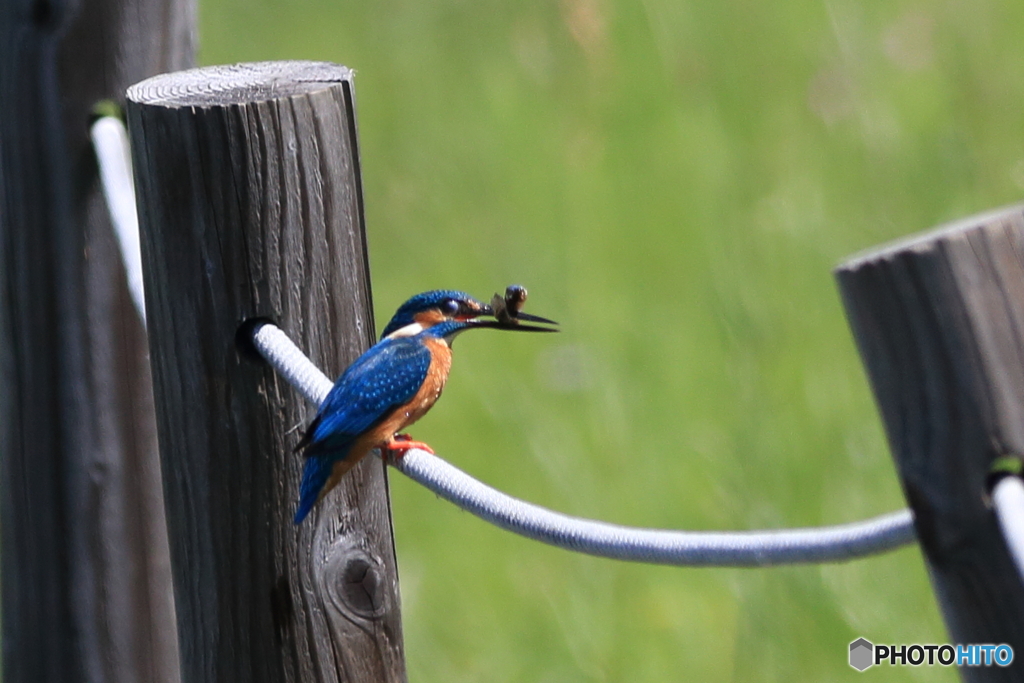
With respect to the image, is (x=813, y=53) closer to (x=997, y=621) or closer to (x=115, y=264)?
(x=115, y=264)

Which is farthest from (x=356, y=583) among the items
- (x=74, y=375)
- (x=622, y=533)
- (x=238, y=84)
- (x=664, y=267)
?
(x=664, y=267)

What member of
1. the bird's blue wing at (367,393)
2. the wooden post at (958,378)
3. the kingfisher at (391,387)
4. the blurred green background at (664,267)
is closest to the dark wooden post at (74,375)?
the kingfisher at (391,387)

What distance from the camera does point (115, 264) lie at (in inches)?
83.4

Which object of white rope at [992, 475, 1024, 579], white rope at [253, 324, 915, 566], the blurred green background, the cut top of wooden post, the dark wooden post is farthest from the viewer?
the blurred green background

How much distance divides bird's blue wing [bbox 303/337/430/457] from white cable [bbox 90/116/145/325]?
20.5 inches

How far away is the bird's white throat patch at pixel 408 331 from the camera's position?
5.50 feet

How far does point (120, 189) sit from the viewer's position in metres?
2.00

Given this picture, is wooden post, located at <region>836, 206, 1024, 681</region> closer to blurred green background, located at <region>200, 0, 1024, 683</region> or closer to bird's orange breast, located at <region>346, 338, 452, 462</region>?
bird's orange breast, located at <region>346, 338, 452, 462</region>

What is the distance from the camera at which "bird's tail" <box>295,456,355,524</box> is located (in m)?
1.51

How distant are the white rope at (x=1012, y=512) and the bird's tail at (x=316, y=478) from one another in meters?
0.87

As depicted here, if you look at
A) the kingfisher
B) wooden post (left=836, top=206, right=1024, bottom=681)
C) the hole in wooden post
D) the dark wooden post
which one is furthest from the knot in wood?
wooden post (left=836, top=206, right=1024, bottom=681)

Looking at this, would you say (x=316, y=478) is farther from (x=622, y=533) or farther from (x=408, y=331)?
(x=622, y=533)

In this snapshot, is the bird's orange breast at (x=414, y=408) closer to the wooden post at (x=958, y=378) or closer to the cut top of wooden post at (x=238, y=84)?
the cut top of wooden post at (x=238, y=84)

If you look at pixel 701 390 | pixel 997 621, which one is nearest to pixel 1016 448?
pixel 997 621
